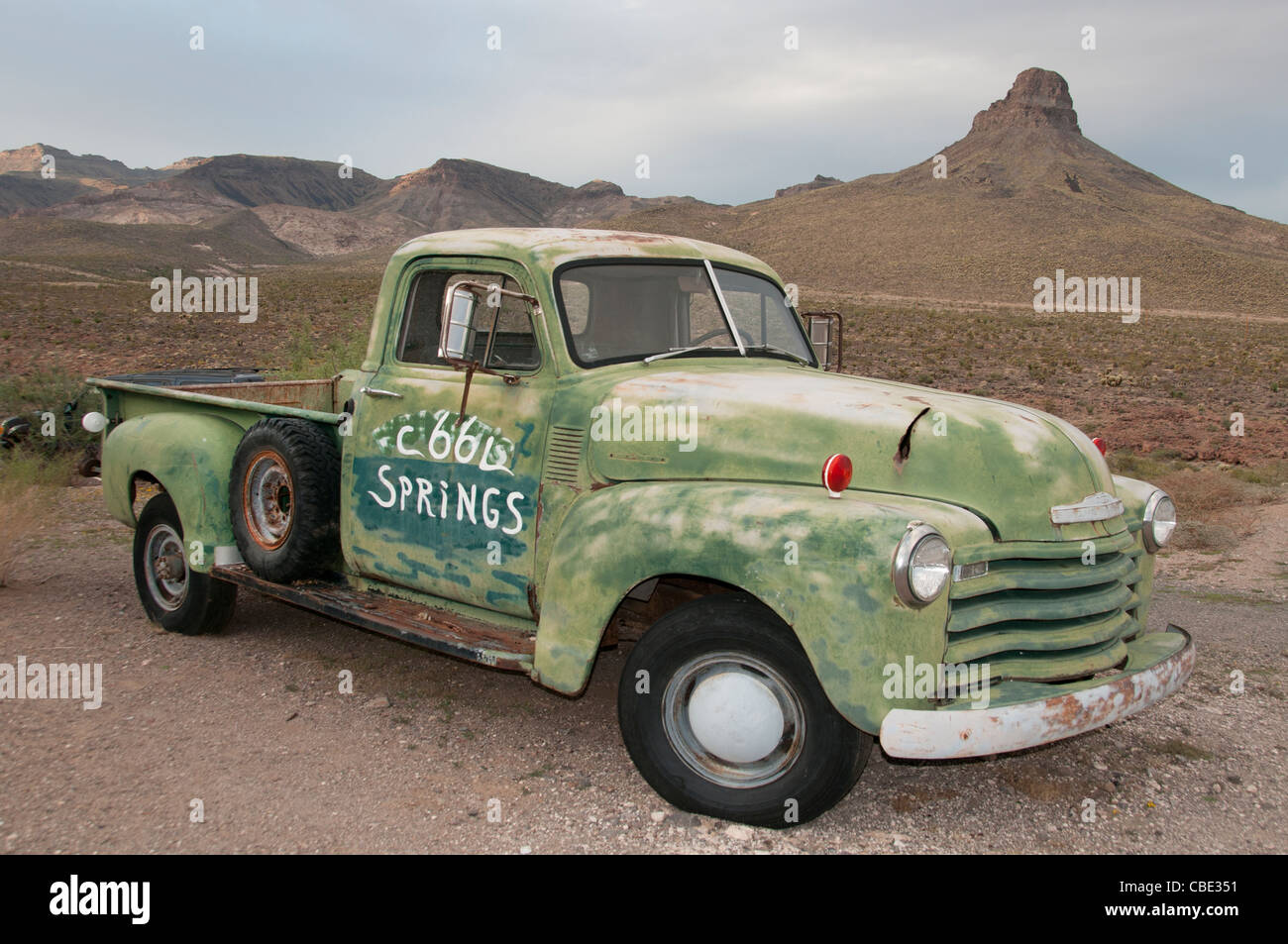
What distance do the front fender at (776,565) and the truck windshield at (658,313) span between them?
0.80m

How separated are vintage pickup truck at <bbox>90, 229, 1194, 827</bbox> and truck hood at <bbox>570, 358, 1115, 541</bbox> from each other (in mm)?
11

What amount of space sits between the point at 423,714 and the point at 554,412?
1607 millimetres

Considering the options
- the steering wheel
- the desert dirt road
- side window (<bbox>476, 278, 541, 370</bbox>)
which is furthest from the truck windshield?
the desert dirt road

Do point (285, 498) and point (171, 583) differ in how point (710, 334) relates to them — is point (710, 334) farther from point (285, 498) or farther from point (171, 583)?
point (171, 583)

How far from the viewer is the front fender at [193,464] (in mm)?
5117

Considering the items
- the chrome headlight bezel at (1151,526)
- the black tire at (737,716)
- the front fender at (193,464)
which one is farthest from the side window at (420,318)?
the chrome headlight bezel at (1151,526)

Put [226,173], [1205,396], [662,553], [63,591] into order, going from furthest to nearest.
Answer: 1. [226,173]
2. [1205,396]
3. [63,591]
4. [662,553]

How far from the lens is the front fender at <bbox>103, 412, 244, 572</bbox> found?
5.12 meters

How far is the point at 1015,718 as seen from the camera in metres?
3.00

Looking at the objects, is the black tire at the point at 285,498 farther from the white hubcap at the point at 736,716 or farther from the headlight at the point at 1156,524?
the headlight at the point at 1156,524

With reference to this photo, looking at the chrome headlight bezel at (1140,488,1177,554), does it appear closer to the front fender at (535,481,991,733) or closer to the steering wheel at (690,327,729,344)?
the front fender at (535,481,991,733)

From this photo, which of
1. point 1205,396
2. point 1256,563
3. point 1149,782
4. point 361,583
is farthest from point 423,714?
point 1205,396

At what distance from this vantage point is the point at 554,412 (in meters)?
3.98

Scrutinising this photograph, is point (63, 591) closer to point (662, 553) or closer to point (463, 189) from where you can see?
point (662, 553)
